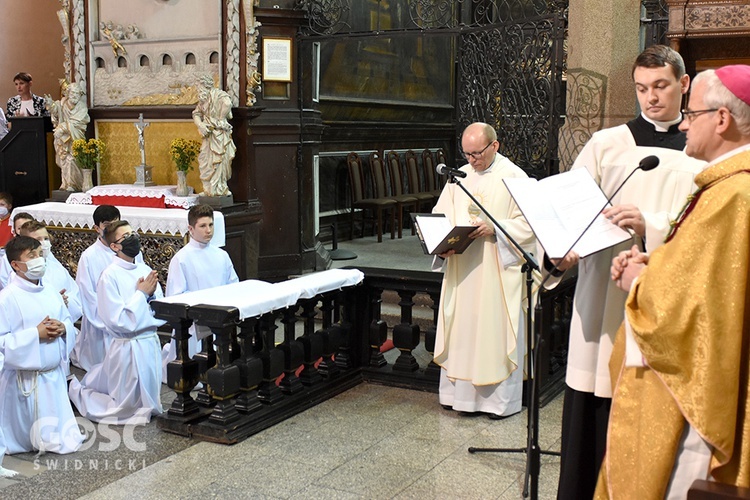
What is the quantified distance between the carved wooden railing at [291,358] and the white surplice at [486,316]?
10.7 inches

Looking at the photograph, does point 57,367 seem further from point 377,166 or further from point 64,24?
point 377,166

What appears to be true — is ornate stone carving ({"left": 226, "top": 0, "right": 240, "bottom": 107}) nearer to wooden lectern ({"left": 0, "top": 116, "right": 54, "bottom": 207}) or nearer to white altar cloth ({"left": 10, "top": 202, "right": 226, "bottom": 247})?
white altar cloth ({"left": 10, "top": 202, "right": 226, "bottom": 247})

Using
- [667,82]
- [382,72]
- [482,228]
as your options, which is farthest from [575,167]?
[382,72]

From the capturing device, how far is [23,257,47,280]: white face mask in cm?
507

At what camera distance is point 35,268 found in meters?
5.10

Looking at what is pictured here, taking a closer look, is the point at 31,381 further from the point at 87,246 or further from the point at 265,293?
the point at 87,246

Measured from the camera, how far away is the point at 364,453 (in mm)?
4566

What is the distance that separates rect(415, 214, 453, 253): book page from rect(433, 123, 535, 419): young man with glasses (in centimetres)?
16

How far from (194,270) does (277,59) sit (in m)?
3.54

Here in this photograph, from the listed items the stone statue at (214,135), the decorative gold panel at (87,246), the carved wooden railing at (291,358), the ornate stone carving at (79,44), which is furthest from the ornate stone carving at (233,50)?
the carved wooden railing at (291,358)

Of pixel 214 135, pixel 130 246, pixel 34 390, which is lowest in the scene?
pixel 34 390

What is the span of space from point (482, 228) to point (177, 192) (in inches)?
190

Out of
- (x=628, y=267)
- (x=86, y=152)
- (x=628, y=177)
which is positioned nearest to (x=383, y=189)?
Result: (x=86, y=152)

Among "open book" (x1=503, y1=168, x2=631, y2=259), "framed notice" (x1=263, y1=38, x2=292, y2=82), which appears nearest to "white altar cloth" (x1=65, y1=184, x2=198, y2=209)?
"framed notice" (x1=263, y1=38, x2=292, y2=82)
